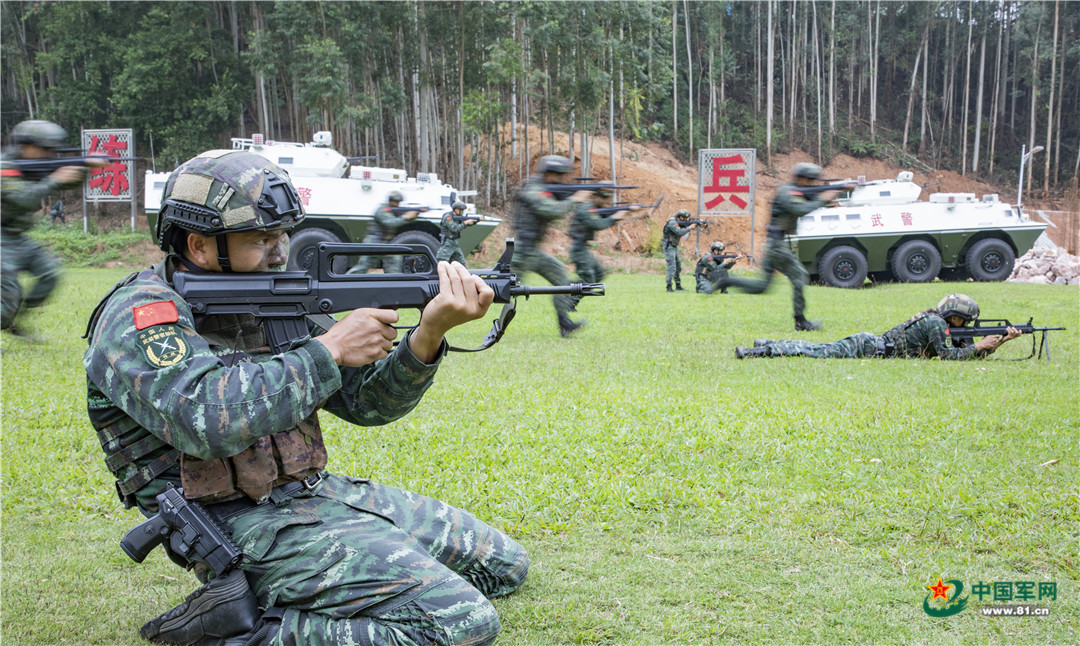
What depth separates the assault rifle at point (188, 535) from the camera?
8.44 ft

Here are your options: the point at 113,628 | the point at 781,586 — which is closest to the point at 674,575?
the point at 781,586

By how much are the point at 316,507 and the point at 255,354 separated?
1.89 feet

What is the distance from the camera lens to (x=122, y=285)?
263 centimetres

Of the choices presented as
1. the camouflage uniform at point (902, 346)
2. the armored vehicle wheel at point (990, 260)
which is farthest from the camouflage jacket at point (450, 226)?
the armored vehicle wheel at point (990, 260)

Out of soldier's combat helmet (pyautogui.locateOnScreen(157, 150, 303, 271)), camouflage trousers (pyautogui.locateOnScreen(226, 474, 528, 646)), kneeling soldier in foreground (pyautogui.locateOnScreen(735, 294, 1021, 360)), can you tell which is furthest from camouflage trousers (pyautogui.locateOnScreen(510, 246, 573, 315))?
kneeling soldier in foreground (pyautogui.locateOnScreen(735, 294, 1021, 360))

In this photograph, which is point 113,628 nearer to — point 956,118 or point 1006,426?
point 1006,426

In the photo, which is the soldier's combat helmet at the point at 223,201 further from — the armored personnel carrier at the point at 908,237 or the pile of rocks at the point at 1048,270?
the pile of rocks at the point at 1048,270

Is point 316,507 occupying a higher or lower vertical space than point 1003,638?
higher

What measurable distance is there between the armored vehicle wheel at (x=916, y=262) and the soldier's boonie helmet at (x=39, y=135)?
55.7ft

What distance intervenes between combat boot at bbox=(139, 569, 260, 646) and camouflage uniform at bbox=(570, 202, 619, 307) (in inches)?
97.4

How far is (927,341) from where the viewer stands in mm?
8609

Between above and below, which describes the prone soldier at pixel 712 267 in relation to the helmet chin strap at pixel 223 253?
below

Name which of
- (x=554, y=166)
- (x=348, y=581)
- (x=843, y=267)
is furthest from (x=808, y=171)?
(x=843, y=267)

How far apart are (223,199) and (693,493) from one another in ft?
9.57
